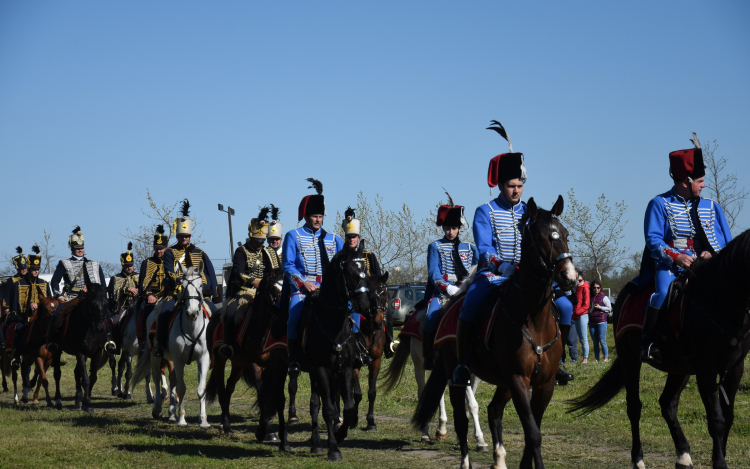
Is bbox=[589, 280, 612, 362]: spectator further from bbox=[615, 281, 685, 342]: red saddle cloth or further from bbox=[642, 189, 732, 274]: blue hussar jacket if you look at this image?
bbox=[642, 189, 732, 274]: blue hussar jacket

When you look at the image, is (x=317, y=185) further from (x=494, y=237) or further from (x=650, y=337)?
(x=650, y=337)

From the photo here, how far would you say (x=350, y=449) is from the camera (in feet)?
30.8

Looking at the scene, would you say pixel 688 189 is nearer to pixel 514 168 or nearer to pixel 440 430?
pixel 514 168

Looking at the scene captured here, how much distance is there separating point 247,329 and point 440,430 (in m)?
3.10

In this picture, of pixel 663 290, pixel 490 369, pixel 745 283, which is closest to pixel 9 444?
pixel 490 369

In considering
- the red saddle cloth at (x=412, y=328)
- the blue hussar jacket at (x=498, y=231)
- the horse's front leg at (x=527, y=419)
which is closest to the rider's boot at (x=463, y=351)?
the blue hussar jacket at (x=498, y=231)

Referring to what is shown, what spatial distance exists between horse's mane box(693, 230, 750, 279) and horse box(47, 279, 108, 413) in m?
11.4

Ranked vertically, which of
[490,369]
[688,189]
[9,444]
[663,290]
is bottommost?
[9,444]

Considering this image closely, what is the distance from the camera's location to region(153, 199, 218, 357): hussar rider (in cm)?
1252

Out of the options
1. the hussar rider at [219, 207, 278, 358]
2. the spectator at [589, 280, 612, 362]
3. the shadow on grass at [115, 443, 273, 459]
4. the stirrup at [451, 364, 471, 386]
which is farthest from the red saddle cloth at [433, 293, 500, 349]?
the spectator at [589, 280, 612, 362]

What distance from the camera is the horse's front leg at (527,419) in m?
6.16

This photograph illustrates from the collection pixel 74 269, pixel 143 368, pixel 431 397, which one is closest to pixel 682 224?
pixel 431 397

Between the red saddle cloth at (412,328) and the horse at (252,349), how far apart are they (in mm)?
1880

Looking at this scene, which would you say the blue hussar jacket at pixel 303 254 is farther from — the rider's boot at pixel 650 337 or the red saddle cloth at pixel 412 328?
the rider's boot at pixel 650 337
